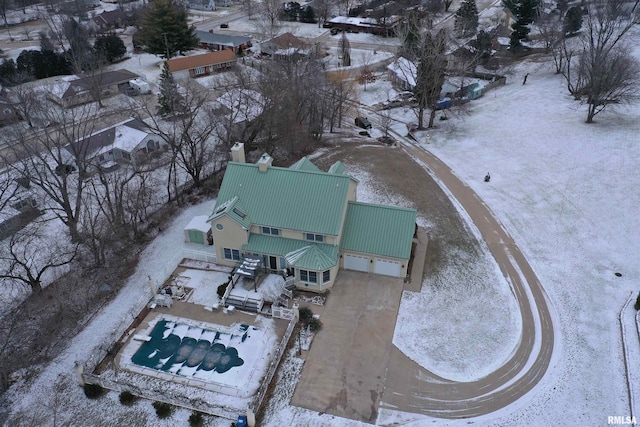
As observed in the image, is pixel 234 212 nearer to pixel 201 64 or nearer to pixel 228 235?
pixel 228 235

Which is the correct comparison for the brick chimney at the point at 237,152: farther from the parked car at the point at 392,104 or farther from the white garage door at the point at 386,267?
the parked car at the point at 392,104

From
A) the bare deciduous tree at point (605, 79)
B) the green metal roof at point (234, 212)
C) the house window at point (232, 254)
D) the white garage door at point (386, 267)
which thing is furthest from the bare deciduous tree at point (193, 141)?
the bare deciduous tree at point (605, 79)

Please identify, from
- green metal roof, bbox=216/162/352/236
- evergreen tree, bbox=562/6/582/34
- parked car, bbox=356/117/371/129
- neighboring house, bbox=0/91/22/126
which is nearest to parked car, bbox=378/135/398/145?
parked car, bbox=356/117/371/129

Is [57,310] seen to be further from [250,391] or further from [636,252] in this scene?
[636,252]

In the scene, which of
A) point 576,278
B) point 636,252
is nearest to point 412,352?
point 576,278

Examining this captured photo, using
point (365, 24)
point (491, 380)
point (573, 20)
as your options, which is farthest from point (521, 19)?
point (491, 380)

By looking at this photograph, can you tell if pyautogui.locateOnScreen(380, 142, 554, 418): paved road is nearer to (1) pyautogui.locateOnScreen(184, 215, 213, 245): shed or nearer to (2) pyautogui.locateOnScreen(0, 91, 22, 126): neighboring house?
(1) pyautogui.locateOnScreen(184, 215, 213, 245): shed

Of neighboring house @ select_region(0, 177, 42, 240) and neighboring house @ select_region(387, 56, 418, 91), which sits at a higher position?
neighboring house @ select_region(387, 56, 418, 91)
